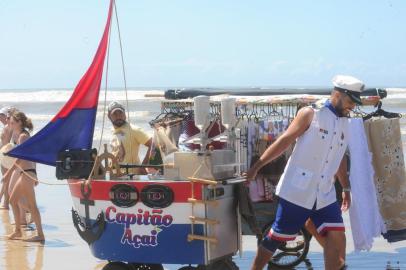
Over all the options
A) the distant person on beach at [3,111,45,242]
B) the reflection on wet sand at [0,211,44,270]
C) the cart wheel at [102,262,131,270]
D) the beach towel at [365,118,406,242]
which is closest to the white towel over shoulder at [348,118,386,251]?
the beach towel at [365,118,406,242]

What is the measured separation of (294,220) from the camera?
5301 mm

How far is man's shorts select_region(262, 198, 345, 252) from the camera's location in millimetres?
5293

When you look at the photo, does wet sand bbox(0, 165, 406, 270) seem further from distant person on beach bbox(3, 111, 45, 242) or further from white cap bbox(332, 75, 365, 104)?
white cap bbox(332, 75, 365, 104)

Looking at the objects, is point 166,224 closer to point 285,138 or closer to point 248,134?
point 285,138

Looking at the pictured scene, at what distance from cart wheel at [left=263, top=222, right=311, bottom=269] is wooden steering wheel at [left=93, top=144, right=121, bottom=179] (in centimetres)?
168

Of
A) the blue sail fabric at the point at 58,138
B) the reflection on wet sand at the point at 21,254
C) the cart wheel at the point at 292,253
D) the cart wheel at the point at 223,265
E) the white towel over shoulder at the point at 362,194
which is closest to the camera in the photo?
the cart wheel at the point at 223,265

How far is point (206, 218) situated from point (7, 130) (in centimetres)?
531

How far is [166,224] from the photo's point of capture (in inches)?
216

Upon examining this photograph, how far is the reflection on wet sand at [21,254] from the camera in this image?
7.34 meters

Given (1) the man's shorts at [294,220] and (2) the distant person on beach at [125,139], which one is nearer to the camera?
(1) the man's shorts at [294,220]

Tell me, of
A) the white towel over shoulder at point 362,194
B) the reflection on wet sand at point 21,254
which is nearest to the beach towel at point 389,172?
the white towel over shoulder at point 362,194

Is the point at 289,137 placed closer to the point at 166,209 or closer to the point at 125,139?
the point at 166,209

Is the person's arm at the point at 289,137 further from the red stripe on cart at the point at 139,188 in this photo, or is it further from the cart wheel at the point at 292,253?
the cart wheel at the point at 292,253

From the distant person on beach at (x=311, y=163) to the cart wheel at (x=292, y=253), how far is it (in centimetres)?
170
